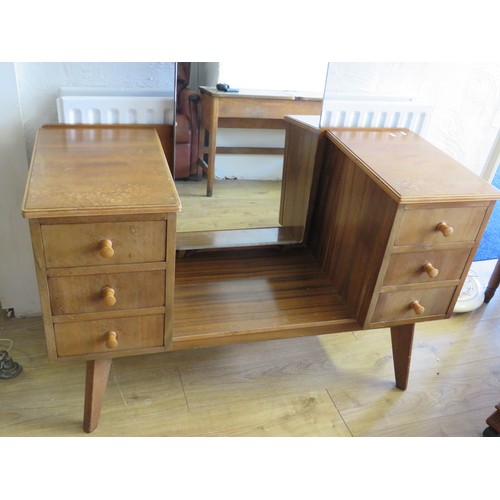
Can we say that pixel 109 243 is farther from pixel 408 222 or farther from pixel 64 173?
pixel 408 222

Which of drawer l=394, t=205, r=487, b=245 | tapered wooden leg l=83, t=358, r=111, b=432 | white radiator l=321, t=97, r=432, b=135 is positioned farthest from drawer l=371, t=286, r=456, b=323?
tapered wooden leg l=83, t=358, r=111, b=432

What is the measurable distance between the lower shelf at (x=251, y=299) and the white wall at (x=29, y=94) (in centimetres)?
43

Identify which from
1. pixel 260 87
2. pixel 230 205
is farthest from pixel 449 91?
pixel 230 205

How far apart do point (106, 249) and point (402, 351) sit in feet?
2.61

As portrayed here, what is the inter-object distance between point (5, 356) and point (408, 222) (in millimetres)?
1009

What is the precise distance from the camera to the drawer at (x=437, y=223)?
0.93 metres

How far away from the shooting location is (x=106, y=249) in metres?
0.78

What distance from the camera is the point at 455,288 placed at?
106 cm

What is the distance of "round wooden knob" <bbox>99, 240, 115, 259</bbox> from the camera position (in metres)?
0.78

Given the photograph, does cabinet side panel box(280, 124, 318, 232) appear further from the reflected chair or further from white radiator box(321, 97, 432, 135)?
the reflected chair

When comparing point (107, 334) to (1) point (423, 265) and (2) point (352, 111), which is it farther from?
(2) point (352, 111)

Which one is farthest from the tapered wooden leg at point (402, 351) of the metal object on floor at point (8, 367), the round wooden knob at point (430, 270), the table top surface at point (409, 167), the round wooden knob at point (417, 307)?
the metal object on floor at point (8, 367)

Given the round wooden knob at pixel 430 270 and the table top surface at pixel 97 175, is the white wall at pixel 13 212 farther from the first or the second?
the round wooden knob at pixel 430 270

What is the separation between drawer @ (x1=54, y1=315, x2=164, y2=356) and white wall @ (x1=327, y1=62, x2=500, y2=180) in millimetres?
749
